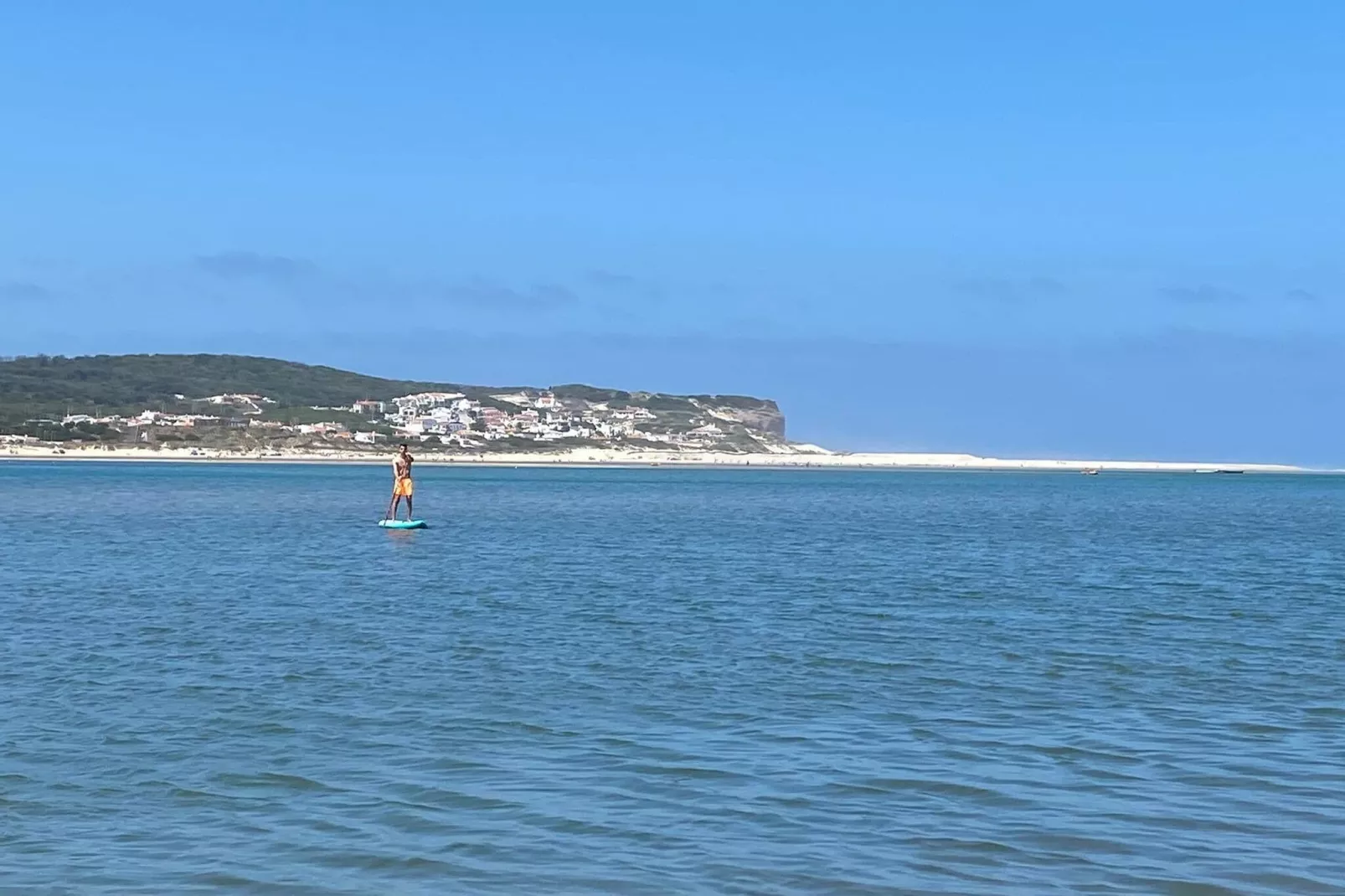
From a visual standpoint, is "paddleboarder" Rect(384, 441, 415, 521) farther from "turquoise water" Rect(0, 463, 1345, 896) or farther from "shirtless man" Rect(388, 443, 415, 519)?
"turquoise water" Rect(0, 463, 1345, 896)

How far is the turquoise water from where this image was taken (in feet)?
32.5

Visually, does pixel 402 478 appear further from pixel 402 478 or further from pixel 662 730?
pixel 662 730

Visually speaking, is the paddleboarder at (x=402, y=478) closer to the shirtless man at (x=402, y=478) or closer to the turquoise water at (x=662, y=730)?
the shirtless man at (x=402, y=478)

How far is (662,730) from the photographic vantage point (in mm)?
14133

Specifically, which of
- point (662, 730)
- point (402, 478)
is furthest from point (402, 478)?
point (662, 730)

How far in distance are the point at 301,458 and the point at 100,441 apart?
950 inches

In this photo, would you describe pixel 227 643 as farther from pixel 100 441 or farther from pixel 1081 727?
pixel 100 441

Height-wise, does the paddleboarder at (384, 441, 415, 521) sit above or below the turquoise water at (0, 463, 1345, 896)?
above

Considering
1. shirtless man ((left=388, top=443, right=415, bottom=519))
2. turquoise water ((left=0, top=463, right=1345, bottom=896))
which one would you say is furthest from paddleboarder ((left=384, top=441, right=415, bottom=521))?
turquoise water ((left=0, top=463, right=1345, bottom=896))

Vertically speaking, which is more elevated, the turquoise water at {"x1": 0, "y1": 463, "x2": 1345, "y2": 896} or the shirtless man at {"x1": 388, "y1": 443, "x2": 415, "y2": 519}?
the shirtless man at {"x1": 388, "y1": 443, "x2": 415, "y2": 519}

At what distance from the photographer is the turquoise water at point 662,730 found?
9.91m

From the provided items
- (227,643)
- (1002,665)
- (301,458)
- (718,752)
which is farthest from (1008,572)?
(301,458)

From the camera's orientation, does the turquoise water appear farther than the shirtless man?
No

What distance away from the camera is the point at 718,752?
13125mm
